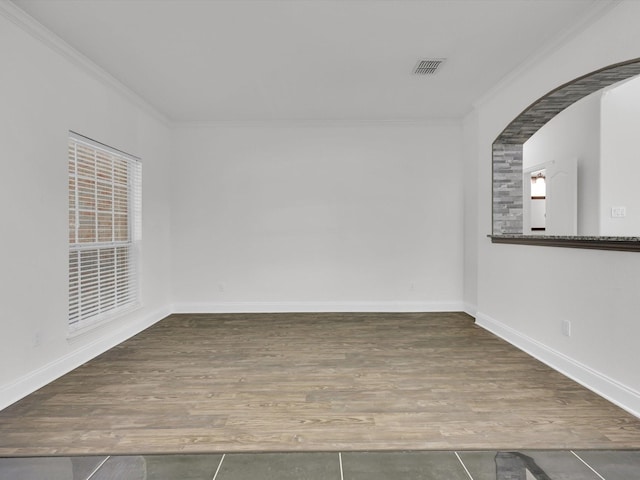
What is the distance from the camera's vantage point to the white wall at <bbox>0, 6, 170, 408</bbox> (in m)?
2.45

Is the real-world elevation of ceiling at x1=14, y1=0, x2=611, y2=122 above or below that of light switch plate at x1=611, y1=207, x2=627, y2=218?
above

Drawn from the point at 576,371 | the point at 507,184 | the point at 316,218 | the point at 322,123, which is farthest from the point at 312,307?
the point at 576,371

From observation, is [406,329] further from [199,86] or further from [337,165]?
[199,86]

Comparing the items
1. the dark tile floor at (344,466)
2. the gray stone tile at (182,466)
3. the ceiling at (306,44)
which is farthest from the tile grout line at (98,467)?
the ceiling at (306,44)

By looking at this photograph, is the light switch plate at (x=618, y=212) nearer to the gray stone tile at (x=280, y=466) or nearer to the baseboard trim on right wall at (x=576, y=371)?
the baseboard trim on right wall at (x=576, y=371)

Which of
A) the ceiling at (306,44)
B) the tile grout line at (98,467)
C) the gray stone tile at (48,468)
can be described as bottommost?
the tile grout line at (98,467)

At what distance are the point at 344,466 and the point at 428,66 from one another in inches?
132

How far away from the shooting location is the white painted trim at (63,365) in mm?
2434

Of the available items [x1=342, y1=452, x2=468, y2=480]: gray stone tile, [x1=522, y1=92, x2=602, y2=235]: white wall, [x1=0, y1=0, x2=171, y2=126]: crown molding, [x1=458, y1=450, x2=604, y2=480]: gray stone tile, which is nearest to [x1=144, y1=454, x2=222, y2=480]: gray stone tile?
[x1=342, y1=452, x2=468, y2=480]: gray stone tile

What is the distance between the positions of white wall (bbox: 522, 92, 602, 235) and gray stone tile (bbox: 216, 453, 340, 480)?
4426 millimetres

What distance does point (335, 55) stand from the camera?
3.18m

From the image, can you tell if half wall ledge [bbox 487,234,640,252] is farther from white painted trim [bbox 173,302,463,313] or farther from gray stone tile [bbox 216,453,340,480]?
gray stone tile [bbox 216,453,340,480]

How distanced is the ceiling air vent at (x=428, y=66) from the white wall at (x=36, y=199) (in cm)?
309

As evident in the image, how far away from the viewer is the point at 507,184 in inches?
154
